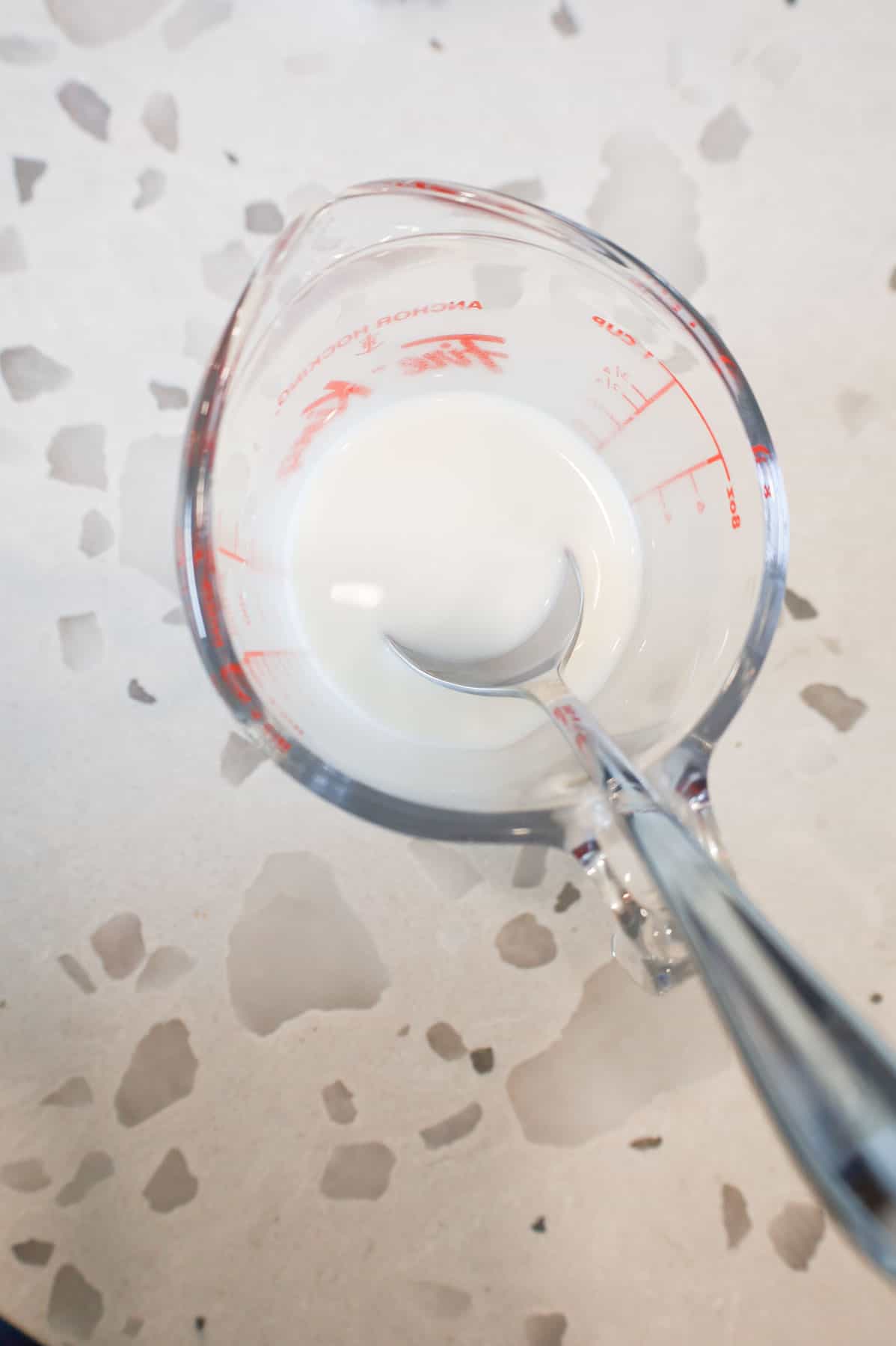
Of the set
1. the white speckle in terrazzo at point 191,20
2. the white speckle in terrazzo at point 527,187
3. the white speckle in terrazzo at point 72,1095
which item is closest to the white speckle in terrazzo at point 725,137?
the white speckle in terrazzo at point 527,187

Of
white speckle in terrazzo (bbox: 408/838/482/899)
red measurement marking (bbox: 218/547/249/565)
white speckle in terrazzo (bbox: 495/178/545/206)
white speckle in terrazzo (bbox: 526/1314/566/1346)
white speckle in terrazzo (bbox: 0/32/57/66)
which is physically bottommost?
white speckle in terrazzo (bbox: 526/1314/566/1346)

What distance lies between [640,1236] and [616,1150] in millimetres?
62

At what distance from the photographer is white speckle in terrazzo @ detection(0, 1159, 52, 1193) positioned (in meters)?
0.65

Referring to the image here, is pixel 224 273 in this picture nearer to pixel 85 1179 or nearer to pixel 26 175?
pixel 26 175

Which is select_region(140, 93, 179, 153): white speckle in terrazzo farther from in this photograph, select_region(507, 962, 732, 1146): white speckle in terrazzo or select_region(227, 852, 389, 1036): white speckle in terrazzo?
select_region(507, 962, 732, 1146): white speckle in terrazzo

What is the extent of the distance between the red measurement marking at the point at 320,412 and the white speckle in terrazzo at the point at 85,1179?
50cm

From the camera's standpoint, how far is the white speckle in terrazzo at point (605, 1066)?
2.16ft

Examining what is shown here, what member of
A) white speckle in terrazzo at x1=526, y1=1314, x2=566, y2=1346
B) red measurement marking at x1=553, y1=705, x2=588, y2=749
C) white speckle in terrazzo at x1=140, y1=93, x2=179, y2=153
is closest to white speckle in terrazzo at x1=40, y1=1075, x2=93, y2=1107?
white speckle in terrazzo at x1=526, y1=1314, x2=566, y2=1346

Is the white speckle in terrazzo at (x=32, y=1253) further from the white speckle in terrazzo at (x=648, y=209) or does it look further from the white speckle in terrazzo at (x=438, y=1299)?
the white speckle in terrazzo at (x=648, y=209)

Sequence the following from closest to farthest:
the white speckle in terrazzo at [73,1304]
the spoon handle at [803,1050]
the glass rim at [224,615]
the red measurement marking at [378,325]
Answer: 1. the spoon handle at [803,1050]
2. the glass rim at [224,615]
3. the red measurement marking at [378,325]
4. the white speckle in terrazzo at [73,1304]

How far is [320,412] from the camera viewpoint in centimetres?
56

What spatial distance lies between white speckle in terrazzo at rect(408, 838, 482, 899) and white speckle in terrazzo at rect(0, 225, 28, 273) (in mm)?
503

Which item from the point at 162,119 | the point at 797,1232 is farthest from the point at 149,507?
the point at 797,1232

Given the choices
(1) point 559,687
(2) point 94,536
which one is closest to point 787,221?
(1) point 559,687
